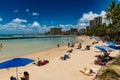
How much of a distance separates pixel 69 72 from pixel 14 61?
5232 mm

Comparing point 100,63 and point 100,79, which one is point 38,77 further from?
point 100,63

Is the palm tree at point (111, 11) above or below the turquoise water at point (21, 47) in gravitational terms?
above

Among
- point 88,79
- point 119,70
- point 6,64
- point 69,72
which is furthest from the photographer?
point 69,72

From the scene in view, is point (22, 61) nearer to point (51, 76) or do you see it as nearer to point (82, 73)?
point (51, 76)

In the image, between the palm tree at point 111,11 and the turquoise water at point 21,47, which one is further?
the palm tree at point 111,11

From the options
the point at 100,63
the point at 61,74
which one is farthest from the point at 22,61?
the point at 100,63

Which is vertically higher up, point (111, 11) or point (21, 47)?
point (111, 11)

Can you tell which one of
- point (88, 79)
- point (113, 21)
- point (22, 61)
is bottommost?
point (88, 79)

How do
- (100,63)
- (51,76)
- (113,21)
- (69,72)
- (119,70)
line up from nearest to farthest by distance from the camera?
(119,70), (51,76), (69,72), (100,63), (113,21)

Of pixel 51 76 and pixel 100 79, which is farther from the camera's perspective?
pixel 51 76

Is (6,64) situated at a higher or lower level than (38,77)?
higher

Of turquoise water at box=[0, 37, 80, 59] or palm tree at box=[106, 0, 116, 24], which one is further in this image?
palm tree at box=[106, 0, 116, 24]

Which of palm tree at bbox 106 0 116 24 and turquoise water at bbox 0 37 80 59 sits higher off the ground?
palm tree at bbox 106 0 116 24

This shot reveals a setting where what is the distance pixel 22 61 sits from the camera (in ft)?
32.7
